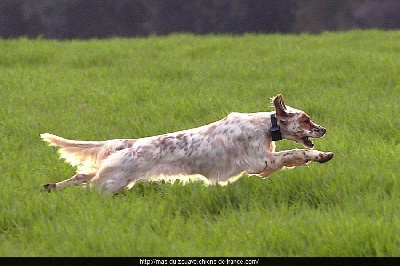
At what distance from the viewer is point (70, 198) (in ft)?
21.1

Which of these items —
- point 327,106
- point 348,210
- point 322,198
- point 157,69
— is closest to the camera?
point 348,210

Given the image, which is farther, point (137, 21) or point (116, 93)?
point (137, 21)

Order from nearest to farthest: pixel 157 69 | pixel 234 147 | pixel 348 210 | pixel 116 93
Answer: pixel 348 210 < pixel 234 147 < pixel 116 93 < pixel 157 69

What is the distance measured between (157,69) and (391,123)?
18.8 ft

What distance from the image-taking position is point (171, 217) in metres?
6.21

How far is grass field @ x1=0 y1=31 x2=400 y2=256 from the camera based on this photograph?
5469 millimetres

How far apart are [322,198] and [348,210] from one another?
433 mm

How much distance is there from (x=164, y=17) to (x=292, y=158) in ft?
60.8

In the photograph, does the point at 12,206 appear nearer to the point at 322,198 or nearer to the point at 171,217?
the point at 171,217

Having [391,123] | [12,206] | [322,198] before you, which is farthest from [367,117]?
[12,206]

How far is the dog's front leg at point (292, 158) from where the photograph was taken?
6.80 metres

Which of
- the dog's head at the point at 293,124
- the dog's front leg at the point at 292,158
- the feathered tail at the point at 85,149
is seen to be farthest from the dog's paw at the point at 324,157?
the feathered tail at the point at 85,149

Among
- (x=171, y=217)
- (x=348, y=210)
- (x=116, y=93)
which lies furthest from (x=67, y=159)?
(x=116, y=93)

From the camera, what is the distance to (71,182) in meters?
7.02
